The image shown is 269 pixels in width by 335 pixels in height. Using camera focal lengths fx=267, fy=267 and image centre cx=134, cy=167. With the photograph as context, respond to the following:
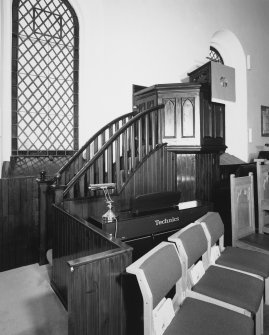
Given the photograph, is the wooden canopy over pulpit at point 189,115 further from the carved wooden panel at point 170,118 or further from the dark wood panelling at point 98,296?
the dark wood panelling at point 98,296

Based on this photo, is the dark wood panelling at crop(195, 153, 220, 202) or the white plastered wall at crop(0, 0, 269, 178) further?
the white plastered wall at crop(0, 0, 269, 178)

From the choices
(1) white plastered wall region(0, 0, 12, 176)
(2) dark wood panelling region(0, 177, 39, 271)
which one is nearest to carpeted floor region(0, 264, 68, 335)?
(2) dark wood panelling region(0, 177, 39, 271)

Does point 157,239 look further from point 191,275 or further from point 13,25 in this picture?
point 13,25

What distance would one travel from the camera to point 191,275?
1961 millimetres

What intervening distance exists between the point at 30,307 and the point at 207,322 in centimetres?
176

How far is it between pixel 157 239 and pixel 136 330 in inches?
39.2

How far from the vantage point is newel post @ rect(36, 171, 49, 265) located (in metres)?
3.47

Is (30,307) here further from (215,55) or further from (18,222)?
(215,55)

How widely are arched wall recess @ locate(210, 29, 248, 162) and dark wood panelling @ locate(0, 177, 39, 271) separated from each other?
5.29 metres

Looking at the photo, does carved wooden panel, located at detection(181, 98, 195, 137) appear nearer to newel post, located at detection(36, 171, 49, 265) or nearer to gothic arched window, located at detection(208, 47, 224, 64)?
newel post, located at detection(36, 171, 49, 265)

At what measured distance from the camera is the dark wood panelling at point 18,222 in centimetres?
331

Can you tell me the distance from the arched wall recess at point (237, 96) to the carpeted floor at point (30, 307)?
206 inches

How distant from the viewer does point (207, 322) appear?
4.90 feet

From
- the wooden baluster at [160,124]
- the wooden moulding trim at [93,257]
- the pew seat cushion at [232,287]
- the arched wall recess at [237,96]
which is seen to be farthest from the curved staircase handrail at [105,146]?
the arched wall recess at [237,96]
